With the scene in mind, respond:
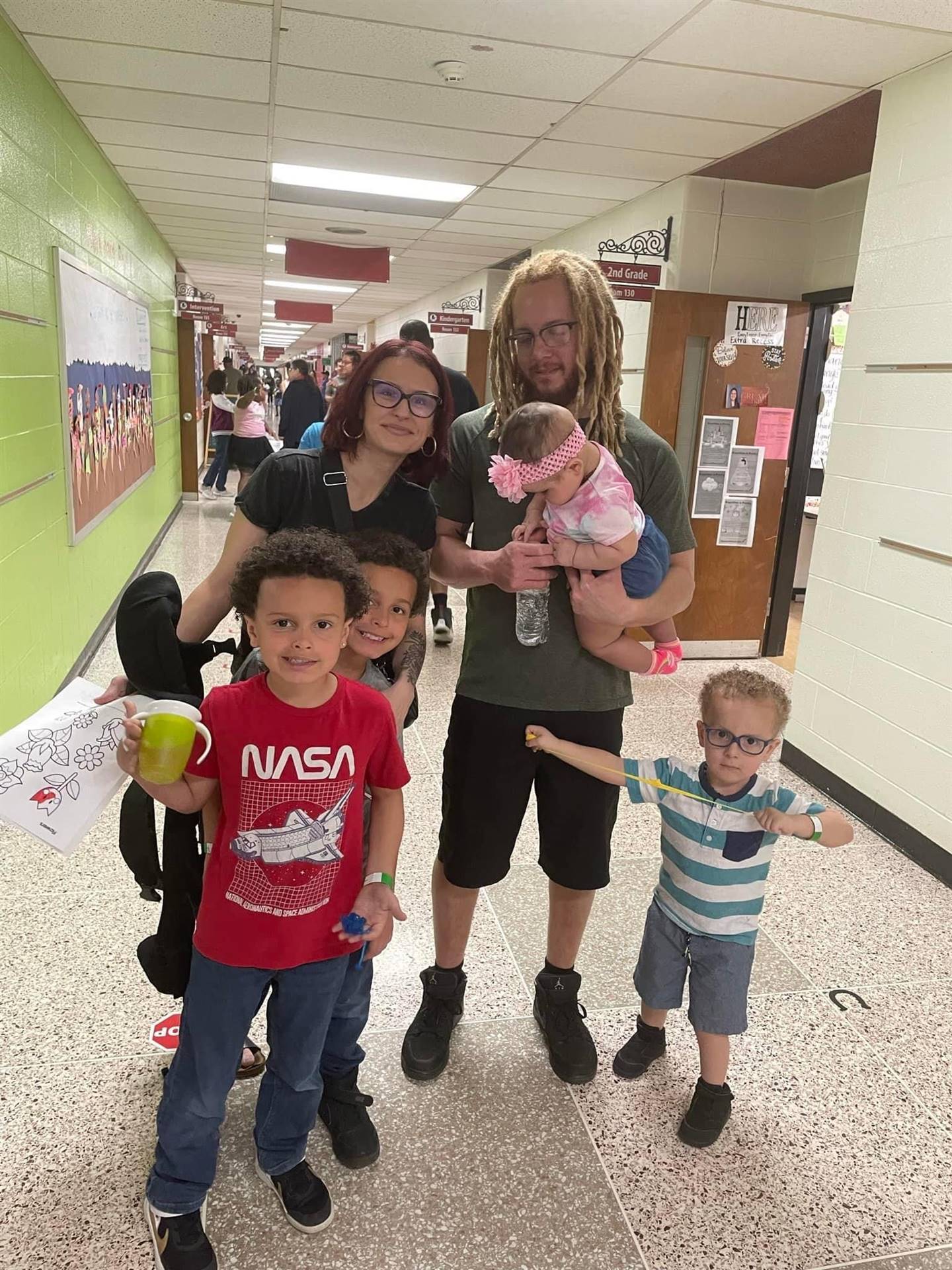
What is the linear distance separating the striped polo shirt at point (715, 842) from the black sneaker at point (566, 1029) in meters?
0.38

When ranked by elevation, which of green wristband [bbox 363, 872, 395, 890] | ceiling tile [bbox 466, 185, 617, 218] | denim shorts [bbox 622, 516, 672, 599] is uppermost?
ceiling tile [bbox 466, 185, 617, 218]

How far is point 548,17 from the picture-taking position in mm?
2834

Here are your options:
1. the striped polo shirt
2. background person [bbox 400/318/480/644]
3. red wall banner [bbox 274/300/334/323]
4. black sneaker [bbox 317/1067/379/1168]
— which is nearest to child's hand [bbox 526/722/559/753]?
the striped polo shirt

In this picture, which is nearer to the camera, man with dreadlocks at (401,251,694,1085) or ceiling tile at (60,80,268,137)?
man with dreadlocks at (401,251,694,1085)

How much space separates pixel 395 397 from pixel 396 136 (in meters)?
3.50

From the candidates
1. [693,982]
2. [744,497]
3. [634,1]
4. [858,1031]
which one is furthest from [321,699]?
[744,497]

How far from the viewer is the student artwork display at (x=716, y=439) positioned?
491cm

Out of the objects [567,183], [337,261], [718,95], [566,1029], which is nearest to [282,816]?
[566,1029]

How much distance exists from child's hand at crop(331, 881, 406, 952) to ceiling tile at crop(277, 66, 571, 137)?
339 cm

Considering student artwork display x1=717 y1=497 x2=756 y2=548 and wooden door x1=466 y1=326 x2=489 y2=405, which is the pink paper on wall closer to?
student artwork display x1=717 y1=497 x2=756 y2=548

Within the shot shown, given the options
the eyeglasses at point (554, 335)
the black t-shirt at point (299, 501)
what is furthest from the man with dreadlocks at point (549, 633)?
the black t-shirt at point (299, 501)

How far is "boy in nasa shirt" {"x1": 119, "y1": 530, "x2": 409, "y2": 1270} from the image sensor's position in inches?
49.8

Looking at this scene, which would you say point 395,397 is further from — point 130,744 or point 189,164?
point 189,164

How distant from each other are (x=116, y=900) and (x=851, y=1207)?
76.3 inches
